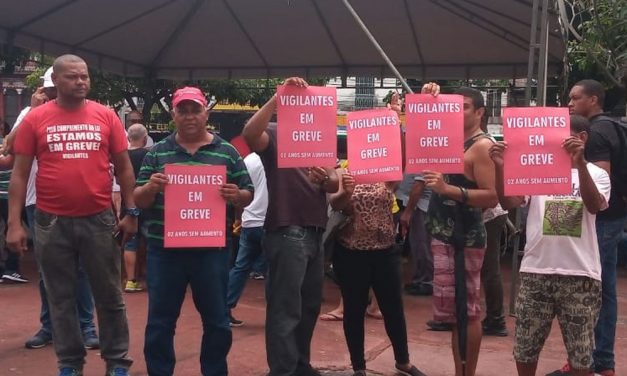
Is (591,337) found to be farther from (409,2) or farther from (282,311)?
(409,2)

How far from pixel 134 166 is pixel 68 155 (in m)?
3.24

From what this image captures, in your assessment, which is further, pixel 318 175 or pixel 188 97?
pixel 318 175

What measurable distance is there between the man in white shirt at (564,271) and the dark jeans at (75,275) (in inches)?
90.5

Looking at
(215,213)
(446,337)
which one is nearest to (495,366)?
(446,337)

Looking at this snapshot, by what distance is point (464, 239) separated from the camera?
15.8 feet

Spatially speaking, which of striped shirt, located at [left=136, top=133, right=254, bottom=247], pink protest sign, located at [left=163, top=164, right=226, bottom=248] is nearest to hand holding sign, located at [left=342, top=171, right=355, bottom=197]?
striped shirt, located at [left=136, top=133, right=254, bottom=247]

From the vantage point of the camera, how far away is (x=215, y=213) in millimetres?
4559

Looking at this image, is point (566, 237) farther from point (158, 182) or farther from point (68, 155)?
point (68, 155)

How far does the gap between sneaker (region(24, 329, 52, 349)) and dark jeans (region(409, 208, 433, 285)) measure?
157 inches

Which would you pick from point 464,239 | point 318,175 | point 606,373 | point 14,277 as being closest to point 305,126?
point 318,175

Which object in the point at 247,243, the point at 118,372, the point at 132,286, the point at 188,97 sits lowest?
the point at 118,372

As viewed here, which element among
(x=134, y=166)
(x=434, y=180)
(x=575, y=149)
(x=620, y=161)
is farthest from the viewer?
(x=134, y=166)

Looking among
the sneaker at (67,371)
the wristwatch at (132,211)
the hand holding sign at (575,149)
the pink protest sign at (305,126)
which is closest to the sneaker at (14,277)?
the sneaker at (67,371)

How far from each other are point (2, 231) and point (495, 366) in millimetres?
5373
